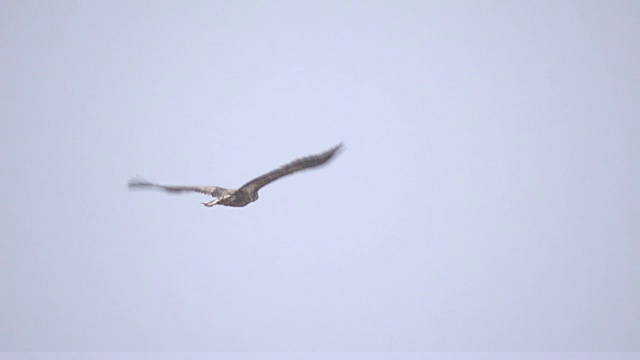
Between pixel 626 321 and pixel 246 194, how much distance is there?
6044 inches

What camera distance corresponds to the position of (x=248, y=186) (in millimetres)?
24266

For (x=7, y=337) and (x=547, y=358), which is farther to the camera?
(x=7, y=337)

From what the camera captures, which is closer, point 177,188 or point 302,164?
point 302,164

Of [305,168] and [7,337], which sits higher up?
[7,337]

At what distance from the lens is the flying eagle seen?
71.6 feet

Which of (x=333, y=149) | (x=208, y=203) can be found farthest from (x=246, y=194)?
(x=333, y=149)

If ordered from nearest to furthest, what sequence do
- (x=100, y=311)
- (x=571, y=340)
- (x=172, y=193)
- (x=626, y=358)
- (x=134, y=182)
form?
(x=134, y=182), (x=172, y=193), (x=626, y=358), (x=571, y=340), (x=100, y=311)

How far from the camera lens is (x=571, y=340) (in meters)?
131

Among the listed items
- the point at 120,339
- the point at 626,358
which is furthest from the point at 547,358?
the point at 120,339

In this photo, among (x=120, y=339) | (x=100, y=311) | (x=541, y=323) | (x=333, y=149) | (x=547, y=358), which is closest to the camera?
(x=333, y=149)

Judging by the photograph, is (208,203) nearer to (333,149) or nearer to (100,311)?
(333,149)

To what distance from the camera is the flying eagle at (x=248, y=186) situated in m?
21.8

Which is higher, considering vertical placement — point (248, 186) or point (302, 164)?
point (248, 186)

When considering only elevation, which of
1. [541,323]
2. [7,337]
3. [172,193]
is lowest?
[172,193]
